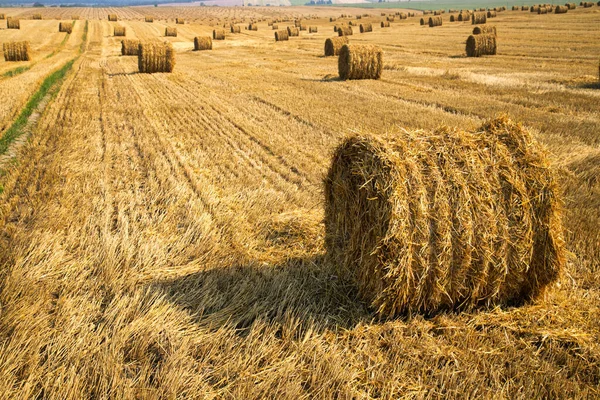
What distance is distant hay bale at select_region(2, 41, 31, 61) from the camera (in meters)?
25.0

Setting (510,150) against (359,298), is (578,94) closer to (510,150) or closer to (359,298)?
(510,150)

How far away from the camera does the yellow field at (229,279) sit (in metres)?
3.46

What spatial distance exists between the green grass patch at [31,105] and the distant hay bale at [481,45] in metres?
19.1

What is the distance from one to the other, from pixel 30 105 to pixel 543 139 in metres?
13.6

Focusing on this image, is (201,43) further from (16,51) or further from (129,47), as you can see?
(16,51)

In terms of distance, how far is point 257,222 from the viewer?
627 centimetres

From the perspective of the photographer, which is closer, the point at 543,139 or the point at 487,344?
the point at 487,344

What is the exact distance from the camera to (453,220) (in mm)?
4117

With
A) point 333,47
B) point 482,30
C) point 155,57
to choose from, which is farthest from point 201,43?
point 482,30

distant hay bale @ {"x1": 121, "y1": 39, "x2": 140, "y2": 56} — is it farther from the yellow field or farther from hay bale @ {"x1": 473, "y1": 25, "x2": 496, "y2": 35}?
hay bale @ {"x1": 473, "y1": 25, "x2": 496, "y2": 35}

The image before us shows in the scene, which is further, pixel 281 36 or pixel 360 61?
pixel 281 36

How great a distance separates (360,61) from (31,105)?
1098 cm

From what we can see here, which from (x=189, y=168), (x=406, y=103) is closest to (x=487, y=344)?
(x=189, y=168)

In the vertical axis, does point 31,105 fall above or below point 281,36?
below
